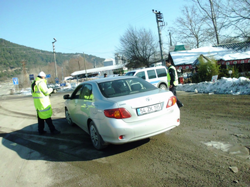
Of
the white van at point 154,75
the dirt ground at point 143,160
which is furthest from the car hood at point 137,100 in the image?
the white van at point 154,75

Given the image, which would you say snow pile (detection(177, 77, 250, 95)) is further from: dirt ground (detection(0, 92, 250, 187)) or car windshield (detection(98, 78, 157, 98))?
car windshield (detection(98, 78, 157, 98))

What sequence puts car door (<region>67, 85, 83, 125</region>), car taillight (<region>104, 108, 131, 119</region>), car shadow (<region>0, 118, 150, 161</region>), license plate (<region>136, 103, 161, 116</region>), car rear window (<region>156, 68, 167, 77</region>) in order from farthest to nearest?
car rear window (<region>156, 68, 167, 77</region>)
car door (<region>67, 85, 83, 125</region>)
car shadow (<region>0, 118, 150, 161</region>)
license plate (<region>136, 103, 161, 116</region>)
car taillight (<region>104, 108, 131, 119</region>)

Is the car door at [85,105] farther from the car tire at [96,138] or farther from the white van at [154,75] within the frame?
the white van at [154,75]

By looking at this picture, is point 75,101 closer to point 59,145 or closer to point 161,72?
point 59,145

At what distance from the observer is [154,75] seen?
14.6 m

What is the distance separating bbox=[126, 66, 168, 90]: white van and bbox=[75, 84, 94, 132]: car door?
347 inches

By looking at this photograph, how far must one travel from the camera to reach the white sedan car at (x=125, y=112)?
3949mm

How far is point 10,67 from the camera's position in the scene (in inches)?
6220

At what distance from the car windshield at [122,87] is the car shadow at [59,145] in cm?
121

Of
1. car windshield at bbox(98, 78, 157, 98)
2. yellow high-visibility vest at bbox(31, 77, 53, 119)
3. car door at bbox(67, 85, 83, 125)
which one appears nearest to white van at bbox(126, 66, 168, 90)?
car door at bbox(67, 85, 83, 125)

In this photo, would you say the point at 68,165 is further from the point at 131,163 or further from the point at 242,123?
the point at 242,123

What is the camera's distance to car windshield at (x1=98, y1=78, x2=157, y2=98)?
4.64m

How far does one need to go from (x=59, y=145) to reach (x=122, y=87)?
223 centimetres

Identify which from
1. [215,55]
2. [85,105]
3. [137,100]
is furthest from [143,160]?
[215,55]
